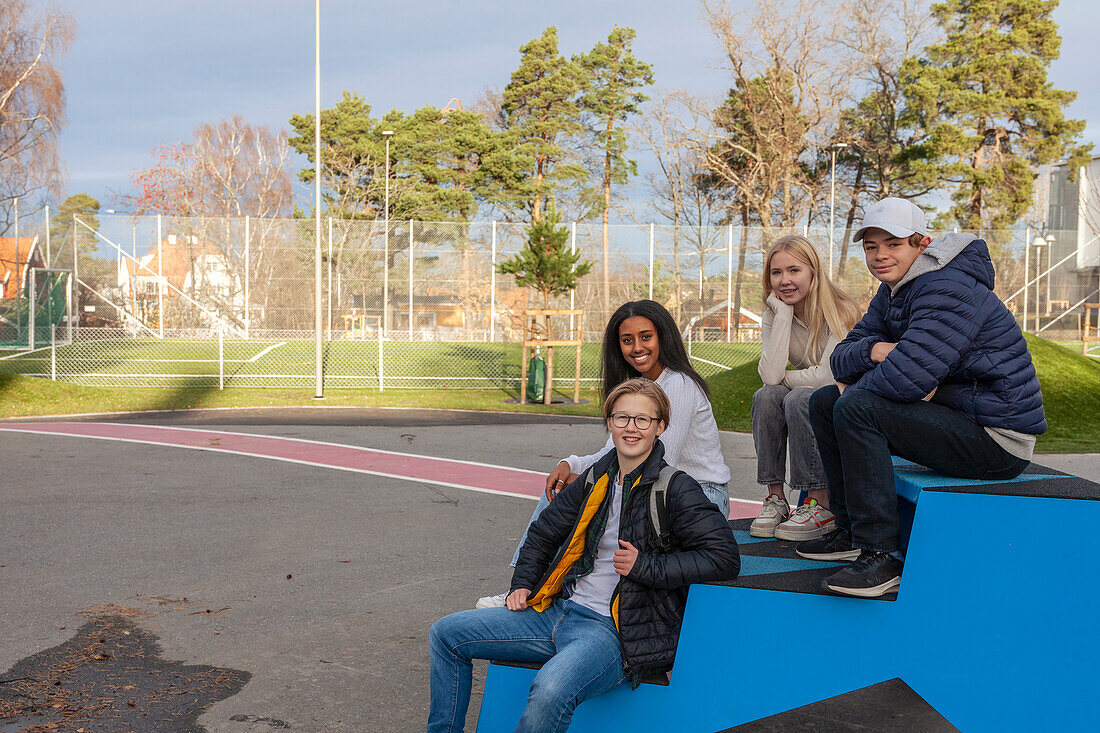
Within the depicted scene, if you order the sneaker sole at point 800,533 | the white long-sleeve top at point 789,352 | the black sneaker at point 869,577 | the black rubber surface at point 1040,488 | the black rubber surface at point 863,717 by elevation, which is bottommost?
the black rubber surface at point 863,717

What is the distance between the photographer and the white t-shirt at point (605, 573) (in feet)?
10.7

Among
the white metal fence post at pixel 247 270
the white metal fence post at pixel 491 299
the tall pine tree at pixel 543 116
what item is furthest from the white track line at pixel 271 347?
the tall pine tree at pixel 543 116

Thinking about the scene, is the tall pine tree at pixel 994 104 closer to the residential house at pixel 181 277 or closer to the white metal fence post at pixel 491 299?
the white metal fence post at pixel 491 299

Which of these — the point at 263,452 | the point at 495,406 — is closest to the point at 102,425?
the point at 263,452

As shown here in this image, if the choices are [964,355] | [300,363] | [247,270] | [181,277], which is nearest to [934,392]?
[964,355]

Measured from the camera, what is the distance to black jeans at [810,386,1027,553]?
3.31m

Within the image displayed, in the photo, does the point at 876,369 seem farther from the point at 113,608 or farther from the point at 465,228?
the point at 465,228

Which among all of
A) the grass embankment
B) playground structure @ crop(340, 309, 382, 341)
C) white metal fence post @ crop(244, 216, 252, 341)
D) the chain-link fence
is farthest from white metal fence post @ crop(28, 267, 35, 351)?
the grass embankment

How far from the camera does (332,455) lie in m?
10.8

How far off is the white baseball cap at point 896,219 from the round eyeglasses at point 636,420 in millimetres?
1052

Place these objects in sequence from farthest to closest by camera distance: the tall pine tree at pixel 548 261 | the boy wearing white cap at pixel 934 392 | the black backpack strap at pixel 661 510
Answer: the tall pine tree at pixel 548 261
the boy wearing white cap at pixel 934 392
the black backpack strap at pixel 661 510

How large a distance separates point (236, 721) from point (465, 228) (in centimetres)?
2339

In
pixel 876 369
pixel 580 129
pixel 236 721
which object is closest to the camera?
pixel 876 369

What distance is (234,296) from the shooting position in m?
26.1
